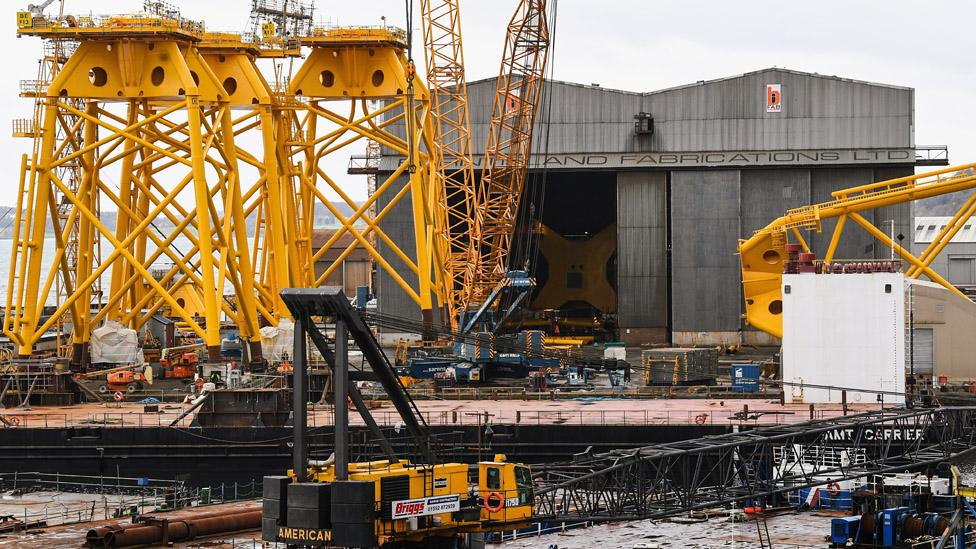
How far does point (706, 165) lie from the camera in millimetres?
115625

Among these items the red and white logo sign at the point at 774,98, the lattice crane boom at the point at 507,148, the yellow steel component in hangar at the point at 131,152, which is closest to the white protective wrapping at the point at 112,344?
the yellow steel component in hangar at the point at 131,152

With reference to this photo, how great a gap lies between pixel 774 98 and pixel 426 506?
247 feet

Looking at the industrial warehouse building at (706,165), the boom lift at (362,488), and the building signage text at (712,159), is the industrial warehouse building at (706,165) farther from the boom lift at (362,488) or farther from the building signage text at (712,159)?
the boom lift at (362,488)

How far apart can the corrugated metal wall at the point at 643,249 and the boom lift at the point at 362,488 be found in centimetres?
7155

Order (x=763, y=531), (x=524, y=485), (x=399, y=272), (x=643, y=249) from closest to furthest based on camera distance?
(x=524, y=485) < (x=763, y=531) < (x=643, y=249) < (x=399, y=272)

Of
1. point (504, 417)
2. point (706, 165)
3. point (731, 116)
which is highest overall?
point (731, 116)

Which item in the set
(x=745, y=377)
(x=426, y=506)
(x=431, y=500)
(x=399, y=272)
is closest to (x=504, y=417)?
(x=745, y=377)

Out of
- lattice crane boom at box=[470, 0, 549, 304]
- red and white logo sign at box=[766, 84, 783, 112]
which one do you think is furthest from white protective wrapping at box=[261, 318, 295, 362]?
red and white logo sign at box=[766, 84, 783, 112]

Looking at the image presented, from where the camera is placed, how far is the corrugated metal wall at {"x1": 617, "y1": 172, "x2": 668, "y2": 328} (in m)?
117

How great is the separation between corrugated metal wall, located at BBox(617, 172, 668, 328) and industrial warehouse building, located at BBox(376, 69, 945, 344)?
68 mm

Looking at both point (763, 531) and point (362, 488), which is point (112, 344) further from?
point (362, 488)

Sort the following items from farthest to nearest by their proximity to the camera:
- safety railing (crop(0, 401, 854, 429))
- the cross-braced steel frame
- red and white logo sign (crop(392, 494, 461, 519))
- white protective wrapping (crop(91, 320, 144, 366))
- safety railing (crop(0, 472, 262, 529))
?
white protective wrapping (crop(91, 320, 144, 366)), safety railing (crop(0, 401, 854, 429)), safety railing (crop(0, 472, 262, 529)), the cross-braced steel frame, red and white logo sign (crop(392, 494, 461, 519))

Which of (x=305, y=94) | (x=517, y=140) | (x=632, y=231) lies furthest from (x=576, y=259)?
(x=305, y=94)

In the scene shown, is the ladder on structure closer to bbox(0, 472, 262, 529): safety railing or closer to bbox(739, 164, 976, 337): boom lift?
bbox(0, 472, 262, 529): safety railing
